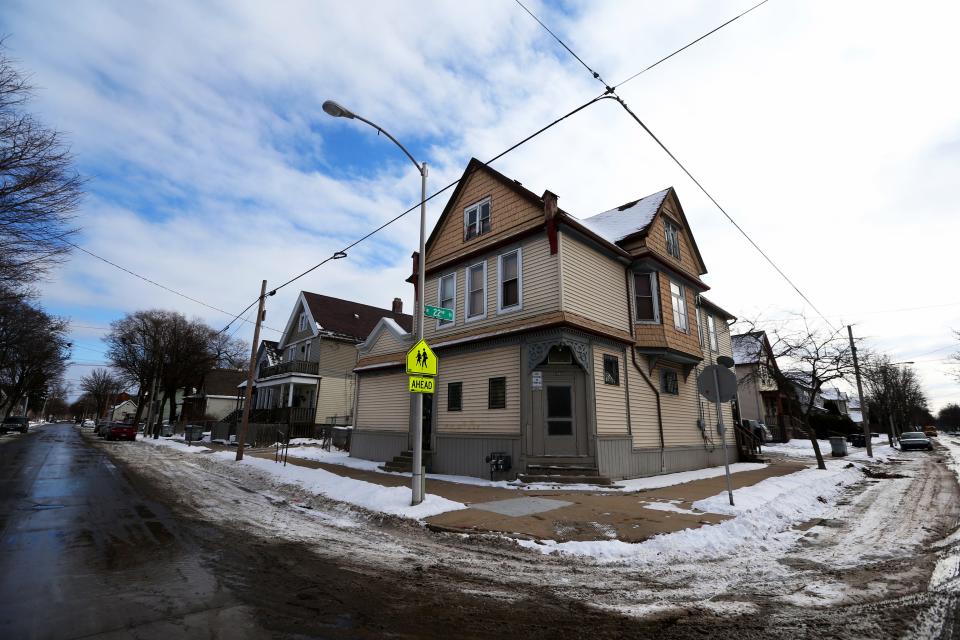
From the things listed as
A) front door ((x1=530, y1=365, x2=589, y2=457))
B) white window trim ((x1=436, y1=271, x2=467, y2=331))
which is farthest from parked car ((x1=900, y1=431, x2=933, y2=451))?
white window trim ((x1=436, y1=271, x2=467, y2=331))

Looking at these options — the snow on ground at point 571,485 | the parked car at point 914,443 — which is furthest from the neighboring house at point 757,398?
the snow on ground at point 571,485

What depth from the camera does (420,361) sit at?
32.9ft

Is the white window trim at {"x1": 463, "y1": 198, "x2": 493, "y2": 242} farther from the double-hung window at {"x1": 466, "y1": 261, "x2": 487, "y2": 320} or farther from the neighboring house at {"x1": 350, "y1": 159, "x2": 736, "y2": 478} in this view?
the double-hung window at {"x1": 466, "y1": 261, "x2": 487, "y2": 320}

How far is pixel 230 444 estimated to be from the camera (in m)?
31.5

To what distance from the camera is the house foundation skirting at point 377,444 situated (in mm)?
18016

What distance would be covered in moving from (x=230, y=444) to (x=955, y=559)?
1394 inches

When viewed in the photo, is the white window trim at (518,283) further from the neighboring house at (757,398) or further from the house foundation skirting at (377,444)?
the neighboring house at (757,398)

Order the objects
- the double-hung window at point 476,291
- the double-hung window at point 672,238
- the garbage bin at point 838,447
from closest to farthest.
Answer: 1. the double-hung window at point 476,291
2. the double-hung window at point 672,238
3. the garbage bin at point 838,447

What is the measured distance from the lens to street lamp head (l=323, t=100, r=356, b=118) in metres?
10.3

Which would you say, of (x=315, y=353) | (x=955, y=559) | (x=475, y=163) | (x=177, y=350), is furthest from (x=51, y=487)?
(x=177, y=350)

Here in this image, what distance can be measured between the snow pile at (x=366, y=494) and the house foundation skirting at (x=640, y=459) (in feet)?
18.1

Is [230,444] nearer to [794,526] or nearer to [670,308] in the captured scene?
[670,308]

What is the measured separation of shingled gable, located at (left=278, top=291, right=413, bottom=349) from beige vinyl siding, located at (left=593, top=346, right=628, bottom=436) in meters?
26.4

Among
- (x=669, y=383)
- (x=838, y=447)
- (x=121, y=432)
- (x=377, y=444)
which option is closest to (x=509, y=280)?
(x=669, y=383)
